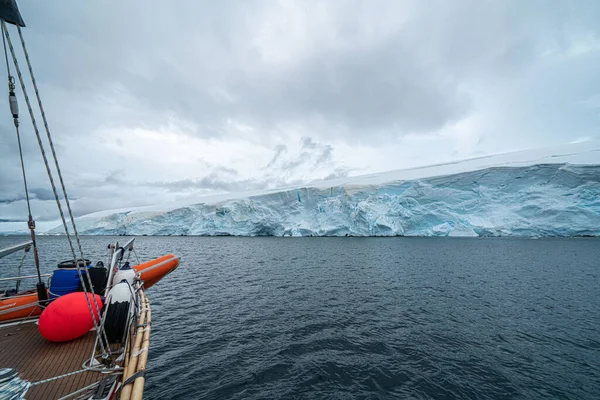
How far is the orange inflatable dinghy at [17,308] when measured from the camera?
586cm

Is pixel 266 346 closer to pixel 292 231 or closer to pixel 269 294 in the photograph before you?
pixel 269 294

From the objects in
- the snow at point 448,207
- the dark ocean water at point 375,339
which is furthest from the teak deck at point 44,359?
the snow at point 448,207

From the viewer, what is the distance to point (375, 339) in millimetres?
8188

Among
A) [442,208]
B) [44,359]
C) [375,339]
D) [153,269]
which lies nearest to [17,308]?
[44,359]

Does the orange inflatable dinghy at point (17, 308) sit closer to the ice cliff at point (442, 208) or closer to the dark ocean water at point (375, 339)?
the dark ocean water at point (375, 339)

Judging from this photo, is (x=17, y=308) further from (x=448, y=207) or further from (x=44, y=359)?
(x=448, y=207)

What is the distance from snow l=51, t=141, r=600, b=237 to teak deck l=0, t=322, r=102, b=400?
49.1 meters

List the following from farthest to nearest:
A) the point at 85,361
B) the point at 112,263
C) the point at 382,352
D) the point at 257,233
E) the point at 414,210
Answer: the point at 257,233
the point at 414,210
the point at 382,352
the point at 112,263
the point at 85,361

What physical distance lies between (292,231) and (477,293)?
46.6 metres

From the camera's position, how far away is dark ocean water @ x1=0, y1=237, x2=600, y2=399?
5.97m

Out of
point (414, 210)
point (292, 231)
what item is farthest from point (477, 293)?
point (292, 231)

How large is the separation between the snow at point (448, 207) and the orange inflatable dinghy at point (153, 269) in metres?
43.7

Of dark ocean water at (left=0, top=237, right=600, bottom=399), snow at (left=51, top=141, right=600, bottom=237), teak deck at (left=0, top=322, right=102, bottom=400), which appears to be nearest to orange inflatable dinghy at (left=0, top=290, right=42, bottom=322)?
teak deck at (left=0, top=322, right=102, bottom=400)

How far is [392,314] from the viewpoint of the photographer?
1030cm
